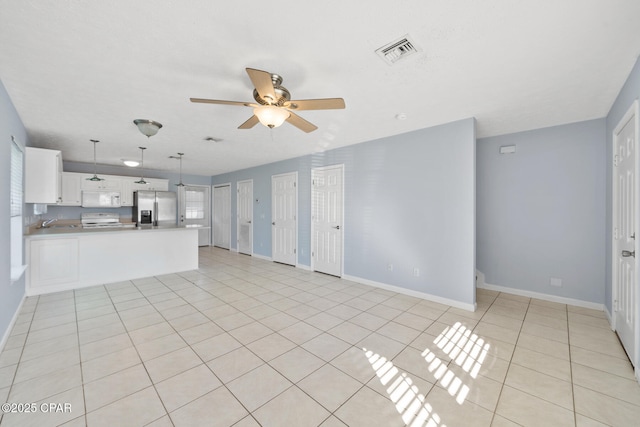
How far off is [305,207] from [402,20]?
4023 mm

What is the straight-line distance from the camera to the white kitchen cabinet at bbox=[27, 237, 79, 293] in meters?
3.66

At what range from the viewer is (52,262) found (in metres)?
3.80

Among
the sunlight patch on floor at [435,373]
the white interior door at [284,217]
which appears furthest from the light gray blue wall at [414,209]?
the white interior door at [284,217]

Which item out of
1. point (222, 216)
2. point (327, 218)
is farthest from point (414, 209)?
point (222, 216)

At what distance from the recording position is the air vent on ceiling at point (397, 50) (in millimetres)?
1746

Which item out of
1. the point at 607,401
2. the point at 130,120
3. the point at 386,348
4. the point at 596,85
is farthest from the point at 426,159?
the point at 130,120

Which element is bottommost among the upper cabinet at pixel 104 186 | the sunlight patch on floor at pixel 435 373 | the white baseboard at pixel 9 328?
the sunlight patch on floor at pixel 435 373

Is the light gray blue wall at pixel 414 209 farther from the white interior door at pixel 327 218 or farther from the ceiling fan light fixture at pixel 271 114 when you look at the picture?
the ceiling fan light fixture at pixel 271 114

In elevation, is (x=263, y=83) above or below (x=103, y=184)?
above

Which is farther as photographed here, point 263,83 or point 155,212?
point 155,212

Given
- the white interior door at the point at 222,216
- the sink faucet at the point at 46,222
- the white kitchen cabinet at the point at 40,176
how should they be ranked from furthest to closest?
the white interior door at the point at 222,216 < the sink faucet at the point at 46,222 < the white kitchen cabinet at the point at 40,176

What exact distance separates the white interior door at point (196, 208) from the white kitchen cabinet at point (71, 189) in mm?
2299

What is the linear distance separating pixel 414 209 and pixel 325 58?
252 centimetres

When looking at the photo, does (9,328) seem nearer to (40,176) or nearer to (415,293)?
(40,176)
